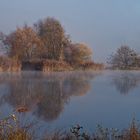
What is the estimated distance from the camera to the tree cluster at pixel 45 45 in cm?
3191

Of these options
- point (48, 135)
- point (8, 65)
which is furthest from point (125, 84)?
point (8, 65)

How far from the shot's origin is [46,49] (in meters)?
34.1

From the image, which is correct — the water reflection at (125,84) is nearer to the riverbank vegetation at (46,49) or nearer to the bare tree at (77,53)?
the riverbank vegetation at (46,49)

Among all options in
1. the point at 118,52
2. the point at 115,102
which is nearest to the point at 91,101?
the point at 115,102

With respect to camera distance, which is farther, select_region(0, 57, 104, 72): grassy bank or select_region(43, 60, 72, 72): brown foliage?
select_region(43, 60, 72, 72): brown foliage

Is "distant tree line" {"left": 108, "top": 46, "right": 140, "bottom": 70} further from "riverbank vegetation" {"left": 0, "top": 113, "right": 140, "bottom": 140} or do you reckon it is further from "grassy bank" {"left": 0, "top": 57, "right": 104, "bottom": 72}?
"riverbank vegetation" {"left": 0, "top": 113, "right": 140, "bottom": 140}

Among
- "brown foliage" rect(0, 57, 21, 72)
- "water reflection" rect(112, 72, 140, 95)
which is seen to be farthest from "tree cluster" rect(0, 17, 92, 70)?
"water reflection" rect(112, 72, 140, 95)

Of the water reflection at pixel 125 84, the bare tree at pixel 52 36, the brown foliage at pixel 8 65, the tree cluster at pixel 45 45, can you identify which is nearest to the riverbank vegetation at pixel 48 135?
the water reflection at pixel 125 84

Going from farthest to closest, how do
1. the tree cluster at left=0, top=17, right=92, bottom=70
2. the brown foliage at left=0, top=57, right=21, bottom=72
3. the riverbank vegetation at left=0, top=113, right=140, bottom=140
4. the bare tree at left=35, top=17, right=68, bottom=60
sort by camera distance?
the bare tree at left=35, top=17, right=68, bottom=60 < the tree cluster at left=0, top=17, right=92, bottom=70 < the brown foliage at left=0, top=57, right=21, bottom=72 < the riverbank vegetation at left=0, top=113, right=140, bottom=140

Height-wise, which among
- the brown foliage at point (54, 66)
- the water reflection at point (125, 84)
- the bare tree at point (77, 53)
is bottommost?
the water reflection at point (125, 84)

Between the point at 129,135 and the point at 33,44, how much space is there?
29.7 meters

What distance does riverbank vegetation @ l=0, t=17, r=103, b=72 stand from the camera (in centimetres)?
3012

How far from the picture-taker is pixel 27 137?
339cm

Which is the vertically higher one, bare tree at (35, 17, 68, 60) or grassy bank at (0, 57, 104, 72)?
bare tree at (35, 17, 68, 60)
